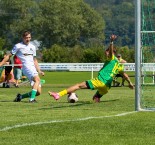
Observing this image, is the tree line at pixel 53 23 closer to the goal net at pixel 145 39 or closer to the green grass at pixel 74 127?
the goal net at pixel 145 39

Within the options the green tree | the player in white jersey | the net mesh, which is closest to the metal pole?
the net mesh

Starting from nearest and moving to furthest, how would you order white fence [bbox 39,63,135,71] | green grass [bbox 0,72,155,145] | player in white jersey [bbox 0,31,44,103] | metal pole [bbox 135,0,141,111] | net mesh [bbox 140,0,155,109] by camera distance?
1. green grass [bbox 0,72,155,145]
2. metal pole [bbox 135,0,141,111]
3. net mesh [bbox 140,0,155,109]
4. player in white jersey [bbox 0,31,44,103]
5. white fence [bbox 39,63,135,71]

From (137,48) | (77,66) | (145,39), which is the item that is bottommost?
(77,66)

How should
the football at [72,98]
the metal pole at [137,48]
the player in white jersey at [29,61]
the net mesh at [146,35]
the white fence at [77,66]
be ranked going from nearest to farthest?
the metal pole at [137,48] < the net mesh at [146,35] < the football at [72,98] < the player in white jersey at [29,61] < the white fence at [77,66]

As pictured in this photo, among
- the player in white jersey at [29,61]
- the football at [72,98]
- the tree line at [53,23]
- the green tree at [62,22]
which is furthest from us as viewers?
the tree line at [53,23]

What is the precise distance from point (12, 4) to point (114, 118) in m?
140

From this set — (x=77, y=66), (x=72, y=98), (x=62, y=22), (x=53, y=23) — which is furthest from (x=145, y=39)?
(x=62, y=22)

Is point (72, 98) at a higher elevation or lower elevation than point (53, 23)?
lower

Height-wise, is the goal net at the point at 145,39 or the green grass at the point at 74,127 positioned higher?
the goal net at the point at 145,39

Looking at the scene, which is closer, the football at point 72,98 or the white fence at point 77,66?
the football at point 72,98

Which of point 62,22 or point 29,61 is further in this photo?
point 62,22

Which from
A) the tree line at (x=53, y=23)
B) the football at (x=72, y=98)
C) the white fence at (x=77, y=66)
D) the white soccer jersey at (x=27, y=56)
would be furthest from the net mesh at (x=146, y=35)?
the tree line at (x=53, y=23)

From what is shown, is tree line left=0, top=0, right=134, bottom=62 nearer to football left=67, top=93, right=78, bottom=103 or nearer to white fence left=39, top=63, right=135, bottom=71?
white fence left=39, top=63, right=135, bottom=71

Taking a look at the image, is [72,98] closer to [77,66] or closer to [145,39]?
[145,39]
